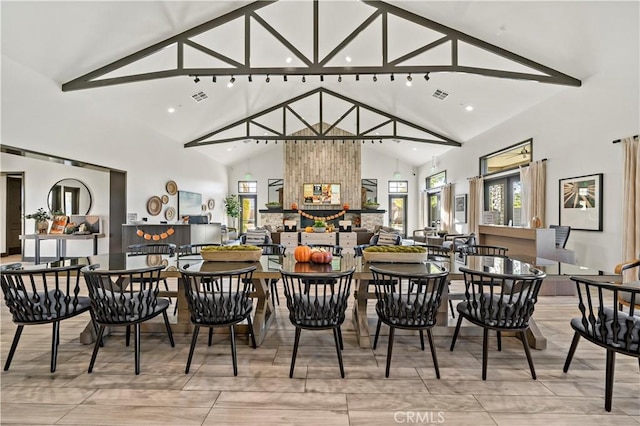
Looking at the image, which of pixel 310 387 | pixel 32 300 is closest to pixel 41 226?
pixel 32 300

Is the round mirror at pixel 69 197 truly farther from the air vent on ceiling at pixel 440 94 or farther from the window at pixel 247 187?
the air vent on ceiling at pixel 440 94

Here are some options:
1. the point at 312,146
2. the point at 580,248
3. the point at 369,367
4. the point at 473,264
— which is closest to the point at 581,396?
the point at 473,264

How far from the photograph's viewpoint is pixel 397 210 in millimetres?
13117

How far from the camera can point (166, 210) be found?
8.67 meters

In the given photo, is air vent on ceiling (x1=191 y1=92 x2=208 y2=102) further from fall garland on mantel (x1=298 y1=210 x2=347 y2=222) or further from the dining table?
fall garland on mantel (x1=298 y1=210 x2=347 y2=222)

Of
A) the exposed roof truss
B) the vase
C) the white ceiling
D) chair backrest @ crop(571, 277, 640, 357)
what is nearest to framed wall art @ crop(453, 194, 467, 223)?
the exposed roof truss

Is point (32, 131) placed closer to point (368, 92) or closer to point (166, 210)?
point (166, 210)

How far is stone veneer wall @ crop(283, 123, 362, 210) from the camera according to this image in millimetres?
12352

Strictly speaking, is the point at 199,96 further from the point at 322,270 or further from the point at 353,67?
the point at 322,270

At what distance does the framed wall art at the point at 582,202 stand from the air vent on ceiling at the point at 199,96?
23.7 feet

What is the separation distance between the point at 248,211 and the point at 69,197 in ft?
20.8

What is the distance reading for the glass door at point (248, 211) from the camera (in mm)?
13359

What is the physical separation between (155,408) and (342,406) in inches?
45.0

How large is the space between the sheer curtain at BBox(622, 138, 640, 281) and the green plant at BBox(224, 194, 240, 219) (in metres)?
11.4
